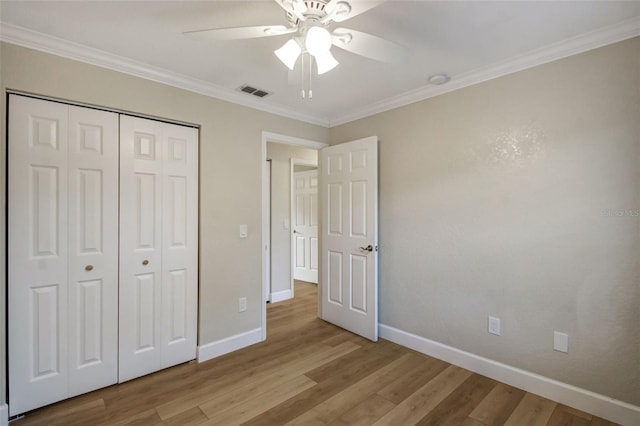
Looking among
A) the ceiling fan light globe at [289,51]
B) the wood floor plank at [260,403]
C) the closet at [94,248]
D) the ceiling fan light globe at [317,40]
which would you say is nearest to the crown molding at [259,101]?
the closet at [94,248]

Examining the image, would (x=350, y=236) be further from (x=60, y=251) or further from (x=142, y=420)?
(x=60, y=251)

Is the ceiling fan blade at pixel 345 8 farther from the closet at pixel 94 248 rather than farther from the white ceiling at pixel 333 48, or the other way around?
the closet at pixel 94 248

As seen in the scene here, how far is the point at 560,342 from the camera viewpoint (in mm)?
2059

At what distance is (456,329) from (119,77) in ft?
10.9

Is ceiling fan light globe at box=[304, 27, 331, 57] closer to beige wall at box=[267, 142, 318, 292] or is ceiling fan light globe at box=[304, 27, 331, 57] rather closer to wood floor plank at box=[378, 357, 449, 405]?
wood floor plank at box=[378, 357, 449, 405]

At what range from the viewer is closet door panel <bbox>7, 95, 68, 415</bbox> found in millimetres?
1887

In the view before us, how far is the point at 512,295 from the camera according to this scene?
2.27m

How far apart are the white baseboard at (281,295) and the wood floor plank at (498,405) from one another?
114 inches

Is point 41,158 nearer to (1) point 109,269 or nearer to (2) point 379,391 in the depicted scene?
(1) point 109,269

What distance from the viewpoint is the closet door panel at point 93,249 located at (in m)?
2.09

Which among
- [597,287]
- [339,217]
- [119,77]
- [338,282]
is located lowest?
[338,282]

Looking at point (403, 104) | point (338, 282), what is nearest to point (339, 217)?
point (338, 282)

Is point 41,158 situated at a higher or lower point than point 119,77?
lower

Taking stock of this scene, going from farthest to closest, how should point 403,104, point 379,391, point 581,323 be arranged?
point 403,104 < point 379,391 < point 581,323
